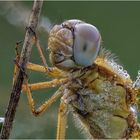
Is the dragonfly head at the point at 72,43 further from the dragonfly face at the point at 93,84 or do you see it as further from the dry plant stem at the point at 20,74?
the dry plant stem at the point at 20,74

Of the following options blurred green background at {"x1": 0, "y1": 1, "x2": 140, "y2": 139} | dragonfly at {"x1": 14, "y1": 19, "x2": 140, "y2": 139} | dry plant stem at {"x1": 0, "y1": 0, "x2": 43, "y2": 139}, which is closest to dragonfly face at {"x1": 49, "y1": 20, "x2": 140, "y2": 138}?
dragonfly at {"x1": 14, "y1": 19, "x2": 140, "y2": 139}

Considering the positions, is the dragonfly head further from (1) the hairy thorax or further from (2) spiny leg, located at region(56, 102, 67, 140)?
(2) spiny leg, located at region(56, 102, 67, 140)

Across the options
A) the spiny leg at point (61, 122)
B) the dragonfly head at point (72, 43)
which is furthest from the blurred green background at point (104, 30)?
the dragonfly head at point (72, 43)

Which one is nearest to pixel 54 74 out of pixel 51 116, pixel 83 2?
pixel 51 116

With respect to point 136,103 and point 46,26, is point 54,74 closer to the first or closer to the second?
point 46,26

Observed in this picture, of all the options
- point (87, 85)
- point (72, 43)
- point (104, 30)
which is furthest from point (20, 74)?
point (104, 30)
